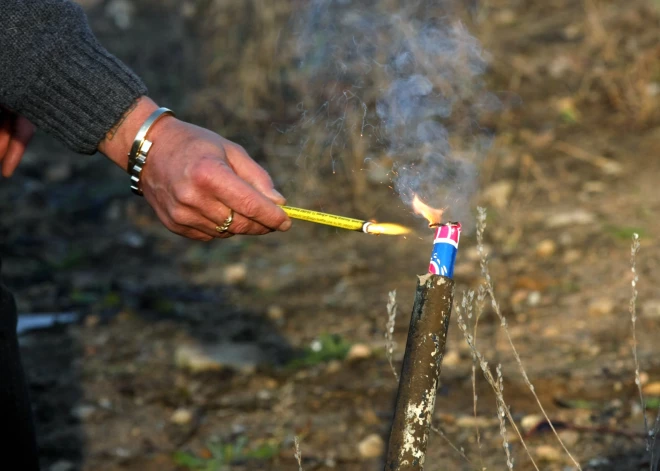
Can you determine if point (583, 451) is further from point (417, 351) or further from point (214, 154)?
point (214, 154)

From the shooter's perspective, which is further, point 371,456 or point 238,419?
point 238,419

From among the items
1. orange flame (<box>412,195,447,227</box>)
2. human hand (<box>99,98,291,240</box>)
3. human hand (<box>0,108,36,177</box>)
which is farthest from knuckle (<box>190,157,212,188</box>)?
human hand (<box>0,108,36,177</box>)

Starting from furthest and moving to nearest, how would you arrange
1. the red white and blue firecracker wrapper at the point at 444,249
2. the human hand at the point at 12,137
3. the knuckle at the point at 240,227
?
1. the human hand at the point at 12,137
2. the knuckle at the point at 240,227
3. the red white and blue firecracker wrapper at the point at 444,249

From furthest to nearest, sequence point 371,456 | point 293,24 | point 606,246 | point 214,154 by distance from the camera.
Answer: point 293,24, point 606,246, point 371,456, point 214,154

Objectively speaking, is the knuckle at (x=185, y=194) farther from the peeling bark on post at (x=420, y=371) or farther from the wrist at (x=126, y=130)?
the peeling bark on post at (x=420, y=371)

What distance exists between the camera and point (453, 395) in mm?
3191

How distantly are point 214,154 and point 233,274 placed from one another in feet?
8.89

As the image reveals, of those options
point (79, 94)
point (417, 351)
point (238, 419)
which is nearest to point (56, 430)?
point (238, 419)

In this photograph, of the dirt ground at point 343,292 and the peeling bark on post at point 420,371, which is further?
the dirt ground at point 343,292

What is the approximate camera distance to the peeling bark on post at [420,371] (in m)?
1.62

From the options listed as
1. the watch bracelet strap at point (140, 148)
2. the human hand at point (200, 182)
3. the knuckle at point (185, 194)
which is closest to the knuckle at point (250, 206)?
the human hand at point (200, 182)

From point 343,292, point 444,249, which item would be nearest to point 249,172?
point 444,249

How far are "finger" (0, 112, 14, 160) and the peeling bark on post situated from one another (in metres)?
1.32

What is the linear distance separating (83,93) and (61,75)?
61mm
